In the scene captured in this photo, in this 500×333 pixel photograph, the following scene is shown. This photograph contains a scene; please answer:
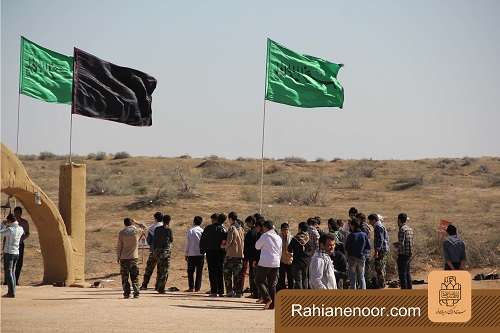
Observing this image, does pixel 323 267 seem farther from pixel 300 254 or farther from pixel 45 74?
pixel 45 74

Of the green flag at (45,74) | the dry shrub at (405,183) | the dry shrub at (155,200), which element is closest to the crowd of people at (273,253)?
the green flag at (45,74)

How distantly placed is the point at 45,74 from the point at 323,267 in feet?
34.3

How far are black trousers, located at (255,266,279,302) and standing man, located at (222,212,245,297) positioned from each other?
174 cm

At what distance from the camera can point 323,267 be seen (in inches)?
564

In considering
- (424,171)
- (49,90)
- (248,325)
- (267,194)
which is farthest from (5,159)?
(424,171)

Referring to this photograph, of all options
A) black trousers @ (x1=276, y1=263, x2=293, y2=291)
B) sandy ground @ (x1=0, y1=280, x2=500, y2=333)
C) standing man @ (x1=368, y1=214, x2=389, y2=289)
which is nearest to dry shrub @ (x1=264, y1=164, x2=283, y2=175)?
standing man @ (x1=368, y1=214, x2=389, y2=289)

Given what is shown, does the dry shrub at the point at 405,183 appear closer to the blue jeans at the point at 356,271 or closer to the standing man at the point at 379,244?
the standing man at the point at 379,244

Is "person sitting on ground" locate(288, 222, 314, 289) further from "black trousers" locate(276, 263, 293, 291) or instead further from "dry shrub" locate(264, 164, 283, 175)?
"dry shrub" locate(264, 164, 283, 175)

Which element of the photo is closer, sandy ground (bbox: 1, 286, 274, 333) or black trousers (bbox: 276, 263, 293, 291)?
sandy ground (bbox: 1, 286, 274, 333)

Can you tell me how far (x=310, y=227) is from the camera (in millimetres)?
17656

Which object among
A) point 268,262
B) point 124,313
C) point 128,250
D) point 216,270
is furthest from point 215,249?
point 124,313

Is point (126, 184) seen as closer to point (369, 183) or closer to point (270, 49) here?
point (369, 183)

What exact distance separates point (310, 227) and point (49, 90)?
799cm

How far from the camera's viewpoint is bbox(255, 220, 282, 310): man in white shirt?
1662 centimetres
